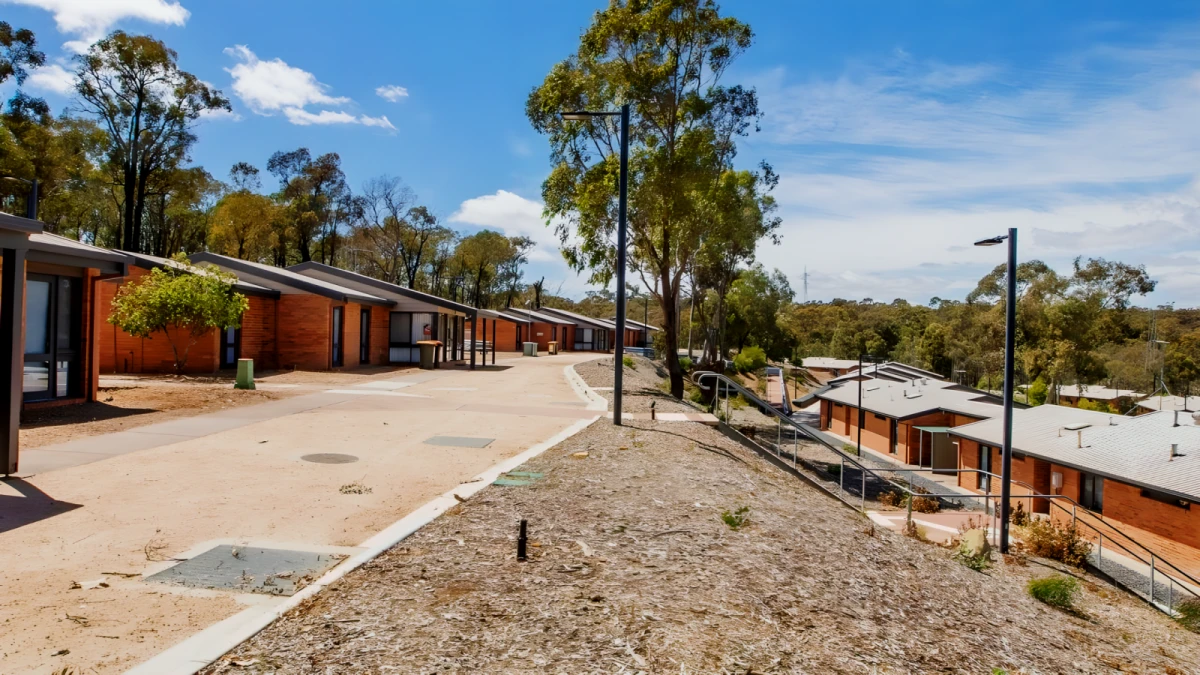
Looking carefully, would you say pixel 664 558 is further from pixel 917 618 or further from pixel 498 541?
pixel 917 618

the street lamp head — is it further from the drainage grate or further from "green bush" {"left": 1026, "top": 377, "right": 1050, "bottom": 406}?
"green bush" {"left": 1026, "top": 377, "right": 1050, "bottom": 406}

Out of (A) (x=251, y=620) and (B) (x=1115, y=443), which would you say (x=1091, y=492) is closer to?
(B) (x=1115, y=443)

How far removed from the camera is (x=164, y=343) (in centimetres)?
2209

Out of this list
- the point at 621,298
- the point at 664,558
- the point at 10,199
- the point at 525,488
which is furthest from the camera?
the point at 10,199

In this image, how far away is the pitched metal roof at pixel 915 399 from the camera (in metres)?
34.2

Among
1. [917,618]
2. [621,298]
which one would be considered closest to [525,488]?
[917,618]

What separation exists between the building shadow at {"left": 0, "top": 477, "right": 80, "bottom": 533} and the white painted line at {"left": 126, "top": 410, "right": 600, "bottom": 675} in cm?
280

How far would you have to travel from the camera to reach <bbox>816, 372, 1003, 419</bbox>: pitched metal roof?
34178mm

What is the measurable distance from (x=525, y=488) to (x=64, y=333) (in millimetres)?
10400

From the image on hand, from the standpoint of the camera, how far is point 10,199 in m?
43.0

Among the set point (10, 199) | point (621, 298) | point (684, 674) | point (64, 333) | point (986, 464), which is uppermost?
point (10, 199)

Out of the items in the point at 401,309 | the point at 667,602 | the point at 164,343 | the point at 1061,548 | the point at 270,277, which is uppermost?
the point at 270,277

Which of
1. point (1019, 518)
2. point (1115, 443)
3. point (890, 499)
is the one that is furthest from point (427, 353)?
point (1115, 443)

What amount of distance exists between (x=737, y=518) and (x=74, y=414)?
432 inches
